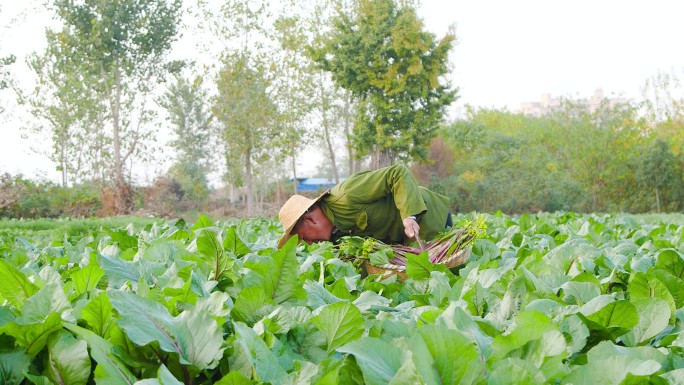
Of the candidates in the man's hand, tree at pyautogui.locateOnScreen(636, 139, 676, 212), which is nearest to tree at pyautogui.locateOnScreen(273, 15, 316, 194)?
tree at pyautogui.locateOnScreen(636, 139, 676, 212)

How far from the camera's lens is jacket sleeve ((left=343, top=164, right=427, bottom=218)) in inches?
149

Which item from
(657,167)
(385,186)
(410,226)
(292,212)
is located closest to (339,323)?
(410,226)

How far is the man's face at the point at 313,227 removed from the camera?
3896mm

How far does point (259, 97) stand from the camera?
88.0 feet

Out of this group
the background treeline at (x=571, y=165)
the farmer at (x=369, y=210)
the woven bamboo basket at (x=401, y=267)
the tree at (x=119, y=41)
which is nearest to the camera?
the woven bamboo basket at (x=401, y=267)

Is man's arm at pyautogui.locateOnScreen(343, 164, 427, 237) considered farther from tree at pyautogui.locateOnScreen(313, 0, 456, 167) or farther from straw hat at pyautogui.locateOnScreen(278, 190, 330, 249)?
tree at pyautogui.locateOnScreen(313, 0, 456, 167)

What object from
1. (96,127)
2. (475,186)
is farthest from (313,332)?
(96,127)

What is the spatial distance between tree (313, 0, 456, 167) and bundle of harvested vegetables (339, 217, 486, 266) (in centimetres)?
2322

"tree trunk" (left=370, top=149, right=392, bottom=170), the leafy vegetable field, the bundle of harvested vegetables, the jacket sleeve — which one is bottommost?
the bundle of harvested vegetables

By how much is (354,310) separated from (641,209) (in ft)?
111

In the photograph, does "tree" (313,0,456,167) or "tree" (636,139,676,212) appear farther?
"tree" (636,139,676,212)

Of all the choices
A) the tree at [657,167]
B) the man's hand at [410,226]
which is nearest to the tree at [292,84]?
the tree at [657,167]

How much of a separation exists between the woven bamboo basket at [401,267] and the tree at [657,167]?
99.9ft

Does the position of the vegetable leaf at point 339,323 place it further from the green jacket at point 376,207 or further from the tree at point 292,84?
the tree at point 292,84
